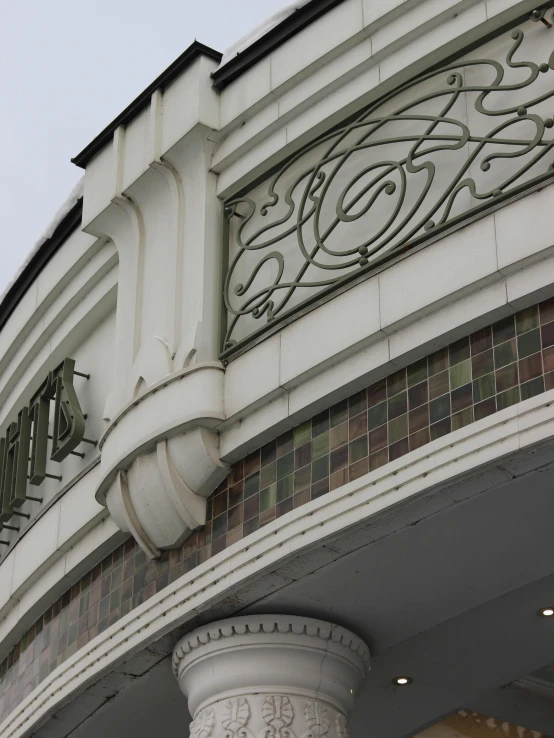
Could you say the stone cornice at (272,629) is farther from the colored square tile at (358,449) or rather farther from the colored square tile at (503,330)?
the colored square tile at (503,330)

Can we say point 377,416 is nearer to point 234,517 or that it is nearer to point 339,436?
point 339,436

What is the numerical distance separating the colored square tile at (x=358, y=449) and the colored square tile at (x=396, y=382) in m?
0.31

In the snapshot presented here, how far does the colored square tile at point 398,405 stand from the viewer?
8.43m

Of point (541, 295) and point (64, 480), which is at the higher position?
point (64, 480)

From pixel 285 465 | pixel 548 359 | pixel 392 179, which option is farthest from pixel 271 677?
pixel 392 179

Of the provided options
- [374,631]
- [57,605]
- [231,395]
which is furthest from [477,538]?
[57,605]

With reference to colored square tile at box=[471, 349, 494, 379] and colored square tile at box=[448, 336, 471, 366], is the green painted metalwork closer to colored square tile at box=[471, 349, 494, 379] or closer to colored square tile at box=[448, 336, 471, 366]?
colored square tile at box=[448, 336, 471, 366]

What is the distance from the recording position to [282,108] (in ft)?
33.0

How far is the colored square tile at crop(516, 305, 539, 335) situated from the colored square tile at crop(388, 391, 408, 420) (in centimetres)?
79

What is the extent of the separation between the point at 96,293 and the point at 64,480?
4.75 ft

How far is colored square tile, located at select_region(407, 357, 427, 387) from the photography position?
843cm

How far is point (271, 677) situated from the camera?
9000 millimetres

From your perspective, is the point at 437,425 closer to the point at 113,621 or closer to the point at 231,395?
the point at 231,395

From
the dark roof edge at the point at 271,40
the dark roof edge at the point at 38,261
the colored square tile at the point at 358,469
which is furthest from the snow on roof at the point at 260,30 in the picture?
the colored square tile at the point at 358,469
